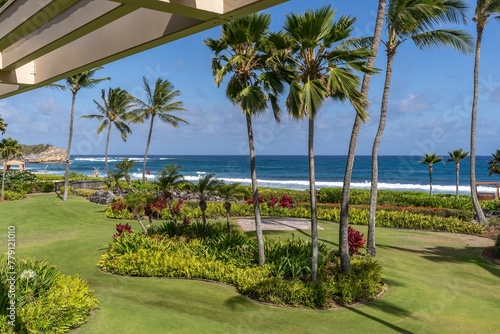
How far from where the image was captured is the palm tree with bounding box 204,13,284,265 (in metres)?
10.6

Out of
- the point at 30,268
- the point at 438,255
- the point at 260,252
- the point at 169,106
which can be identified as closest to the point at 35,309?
the point at 30,268

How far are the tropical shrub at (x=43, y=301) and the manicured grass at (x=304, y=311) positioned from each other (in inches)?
16.5

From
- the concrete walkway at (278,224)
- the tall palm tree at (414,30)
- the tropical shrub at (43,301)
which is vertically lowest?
the concrete walkway at (278,224)

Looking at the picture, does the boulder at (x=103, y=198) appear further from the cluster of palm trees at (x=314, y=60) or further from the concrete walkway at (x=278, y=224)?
the cluster of palm trees at (x=314, y=60)

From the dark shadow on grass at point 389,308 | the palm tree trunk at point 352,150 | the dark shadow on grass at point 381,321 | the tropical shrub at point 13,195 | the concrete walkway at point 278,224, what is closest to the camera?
the dark shadow on grass at point 381,321

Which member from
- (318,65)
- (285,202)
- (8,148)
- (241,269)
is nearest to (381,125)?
(318,65)

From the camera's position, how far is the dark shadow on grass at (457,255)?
13.4 metres

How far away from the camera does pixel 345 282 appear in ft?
33.4

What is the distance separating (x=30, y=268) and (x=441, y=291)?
10.7 m

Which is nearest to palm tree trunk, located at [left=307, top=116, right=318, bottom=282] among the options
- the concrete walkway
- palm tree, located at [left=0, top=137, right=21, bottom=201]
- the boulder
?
the concrete walkway

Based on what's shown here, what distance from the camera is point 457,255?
48.2 feet

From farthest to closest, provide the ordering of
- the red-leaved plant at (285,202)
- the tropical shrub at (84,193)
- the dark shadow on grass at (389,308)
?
the tropical shrub at (84,193) < the red-leaved plant at (285,202) < the dark shadow on grass at (389,308)

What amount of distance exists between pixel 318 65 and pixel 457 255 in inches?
402

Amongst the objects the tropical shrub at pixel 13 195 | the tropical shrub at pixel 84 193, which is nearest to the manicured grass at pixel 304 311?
the tropical shrub at pixel 13 195
